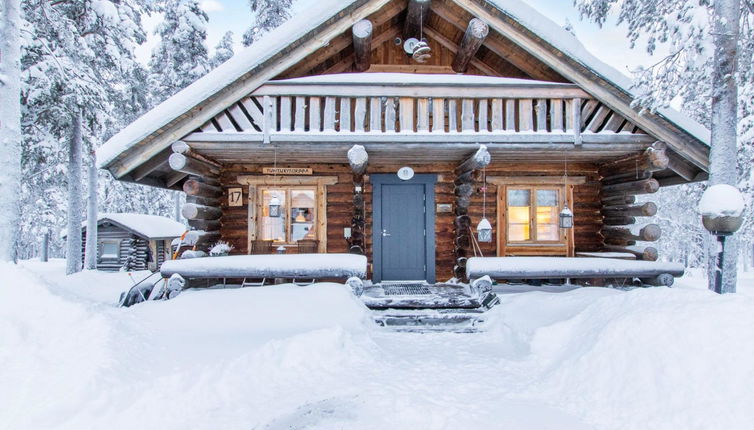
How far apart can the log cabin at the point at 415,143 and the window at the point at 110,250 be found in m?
13.1

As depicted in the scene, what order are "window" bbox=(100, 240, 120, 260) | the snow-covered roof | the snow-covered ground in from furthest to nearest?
1. "window" bbox=(100, 240, 120, 260)
2. the snow-covered roof
3. the snow-covered ground

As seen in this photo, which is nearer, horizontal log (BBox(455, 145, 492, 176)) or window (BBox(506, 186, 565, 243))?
horizontal log (BBox(455, 145, 492, 176))

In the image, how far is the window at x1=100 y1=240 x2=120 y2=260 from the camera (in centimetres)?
2098

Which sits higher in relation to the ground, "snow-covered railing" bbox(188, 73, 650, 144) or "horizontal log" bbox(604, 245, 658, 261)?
"snow-covered railing" bbox(188, 73, 650, 144)

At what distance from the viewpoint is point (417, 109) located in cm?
827

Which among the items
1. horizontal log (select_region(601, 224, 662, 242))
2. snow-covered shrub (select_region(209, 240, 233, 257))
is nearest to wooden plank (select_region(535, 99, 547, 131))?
horizontal log (select_region(601, 224, 662, 242))

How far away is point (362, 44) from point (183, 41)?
14.2 m

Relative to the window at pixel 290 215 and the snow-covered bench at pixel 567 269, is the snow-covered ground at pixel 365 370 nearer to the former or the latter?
the snow-covered bench at pixel 567 269

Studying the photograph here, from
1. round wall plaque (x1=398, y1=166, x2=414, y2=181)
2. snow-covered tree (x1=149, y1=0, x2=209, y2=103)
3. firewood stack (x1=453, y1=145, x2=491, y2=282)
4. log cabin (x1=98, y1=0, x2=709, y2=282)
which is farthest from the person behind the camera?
snow-covered tree (x1=149, y1=0, x2=209, y2=103)

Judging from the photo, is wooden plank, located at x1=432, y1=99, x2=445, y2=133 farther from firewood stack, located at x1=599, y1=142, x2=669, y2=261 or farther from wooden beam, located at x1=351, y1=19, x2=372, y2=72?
firewood stack, located at x1=599, y1=142, x2=669, y2=261

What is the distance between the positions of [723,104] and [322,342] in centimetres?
877

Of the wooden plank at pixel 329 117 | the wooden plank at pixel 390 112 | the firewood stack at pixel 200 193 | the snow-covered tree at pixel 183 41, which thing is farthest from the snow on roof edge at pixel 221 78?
the snow-covered tree at pixel 183 41

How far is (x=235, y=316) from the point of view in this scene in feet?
20.4

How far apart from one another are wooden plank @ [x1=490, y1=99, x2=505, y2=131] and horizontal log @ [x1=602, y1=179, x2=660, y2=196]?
354 centimetres
